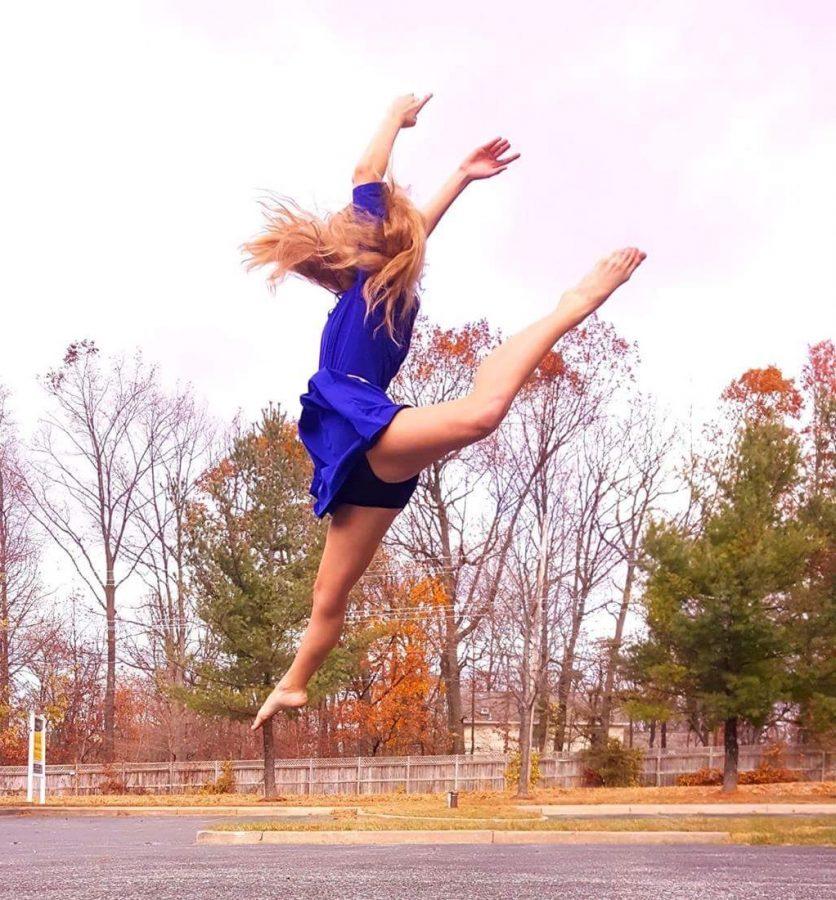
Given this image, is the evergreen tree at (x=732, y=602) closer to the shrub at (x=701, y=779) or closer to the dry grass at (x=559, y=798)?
the dry grass at (x=559, y=798)

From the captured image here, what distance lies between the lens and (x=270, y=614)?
29.0m

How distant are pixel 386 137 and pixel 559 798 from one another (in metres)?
24.8

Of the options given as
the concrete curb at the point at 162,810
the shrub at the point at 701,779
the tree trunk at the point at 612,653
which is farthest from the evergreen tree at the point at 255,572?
the shrub at the point at 701,779

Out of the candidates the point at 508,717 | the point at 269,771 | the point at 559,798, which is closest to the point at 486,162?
the point at 559,798

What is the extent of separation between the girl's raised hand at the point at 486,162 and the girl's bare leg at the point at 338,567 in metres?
1.36

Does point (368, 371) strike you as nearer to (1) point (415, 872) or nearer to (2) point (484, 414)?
(2) point (484, 414)

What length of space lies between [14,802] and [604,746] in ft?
49.3

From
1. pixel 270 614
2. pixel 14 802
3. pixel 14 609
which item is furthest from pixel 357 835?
pixel 14 609

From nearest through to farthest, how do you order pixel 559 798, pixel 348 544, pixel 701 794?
1. pixel 348 544
2. pixel 559 798
3. pixel 701 794

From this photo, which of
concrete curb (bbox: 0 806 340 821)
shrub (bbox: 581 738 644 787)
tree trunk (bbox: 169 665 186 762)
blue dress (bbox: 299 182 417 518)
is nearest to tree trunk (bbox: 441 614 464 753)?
shrub (bbox: 581 738 644 787)

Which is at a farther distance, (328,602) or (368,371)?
(328,602)

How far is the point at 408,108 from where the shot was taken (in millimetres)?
4445

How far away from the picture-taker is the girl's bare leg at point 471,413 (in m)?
3.38

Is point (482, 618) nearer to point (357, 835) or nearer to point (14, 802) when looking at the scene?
point (14, 802)
